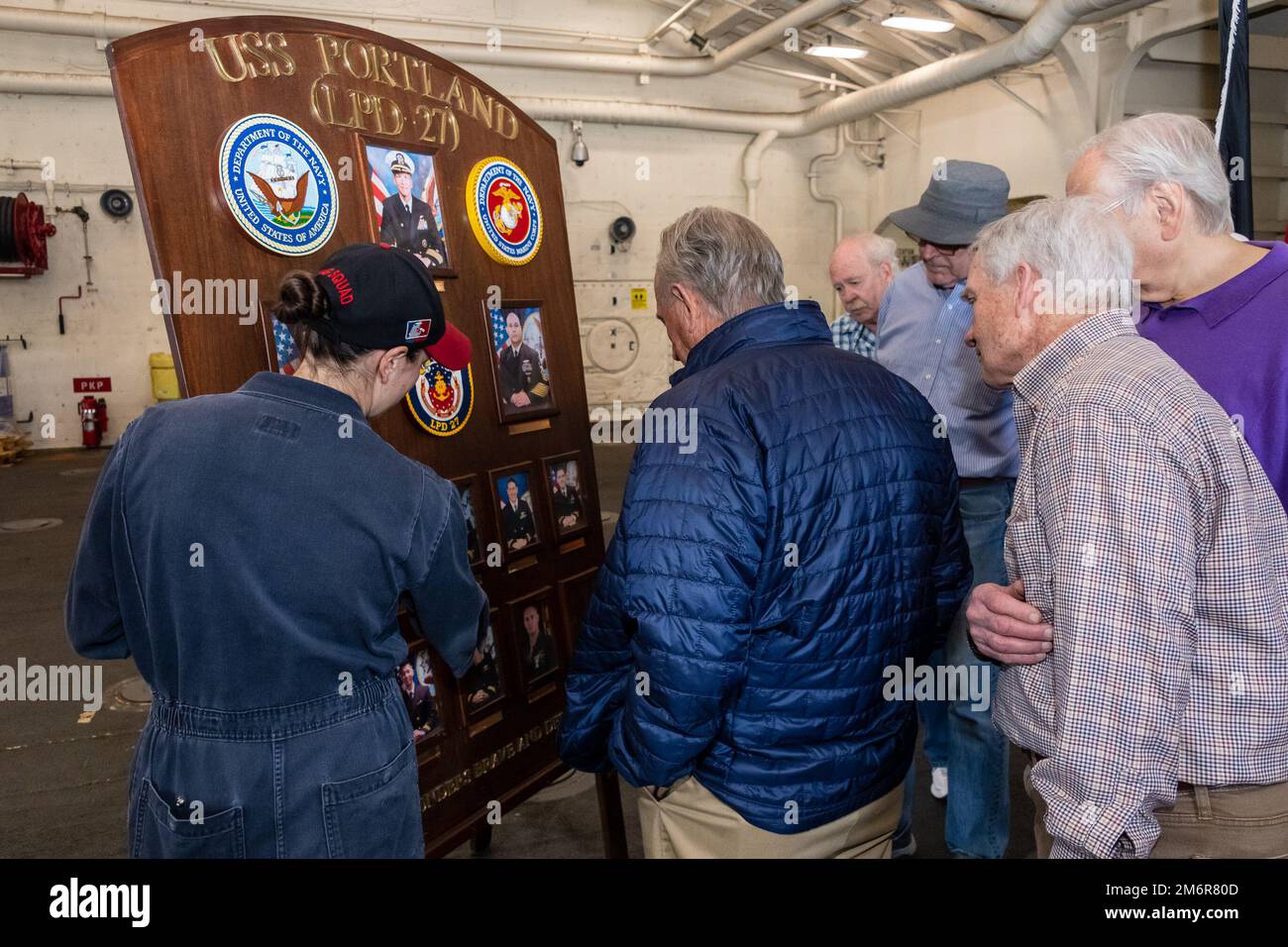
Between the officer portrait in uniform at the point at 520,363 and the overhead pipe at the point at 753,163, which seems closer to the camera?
the officer portrait in uniform at the point at 520,363

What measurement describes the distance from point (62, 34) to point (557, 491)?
1058cm

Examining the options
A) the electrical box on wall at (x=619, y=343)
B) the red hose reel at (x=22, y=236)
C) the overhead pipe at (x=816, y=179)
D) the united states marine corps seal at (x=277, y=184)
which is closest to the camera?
the united states marine corps seal at (x=277, y=184)

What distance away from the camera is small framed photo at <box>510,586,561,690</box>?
2.45m

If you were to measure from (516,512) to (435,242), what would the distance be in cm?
72

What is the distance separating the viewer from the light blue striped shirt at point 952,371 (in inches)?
110

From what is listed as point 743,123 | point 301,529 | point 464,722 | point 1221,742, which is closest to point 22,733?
point 464,722

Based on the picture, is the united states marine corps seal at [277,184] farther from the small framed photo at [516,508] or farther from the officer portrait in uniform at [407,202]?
the small framed photo at [516,508]

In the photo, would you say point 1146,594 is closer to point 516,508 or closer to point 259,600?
point 259,600

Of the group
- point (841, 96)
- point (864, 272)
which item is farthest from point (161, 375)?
point (864, 272)

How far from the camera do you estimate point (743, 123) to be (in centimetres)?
1277

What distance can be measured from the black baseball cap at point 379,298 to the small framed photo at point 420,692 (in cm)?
87

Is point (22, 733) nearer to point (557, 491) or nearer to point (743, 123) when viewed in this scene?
point (557, 491)

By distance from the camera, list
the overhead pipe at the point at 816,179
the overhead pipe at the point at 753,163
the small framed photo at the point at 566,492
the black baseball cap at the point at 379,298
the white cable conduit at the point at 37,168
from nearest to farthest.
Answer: the black baseball cap at the point at 379,298
the small framed photo at the point at 566,492
the white cable conduit at the point at 37,168
the overhead pipe at the point at 753,163
the overhead pipe at the point at 816,179

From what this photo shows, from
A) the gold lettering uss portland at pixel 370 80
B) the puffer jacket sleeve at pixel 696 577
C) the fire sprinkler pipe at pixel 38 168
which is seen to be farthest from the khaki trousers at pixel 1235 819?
the fire sprinkler pipe at pixel 38 168
